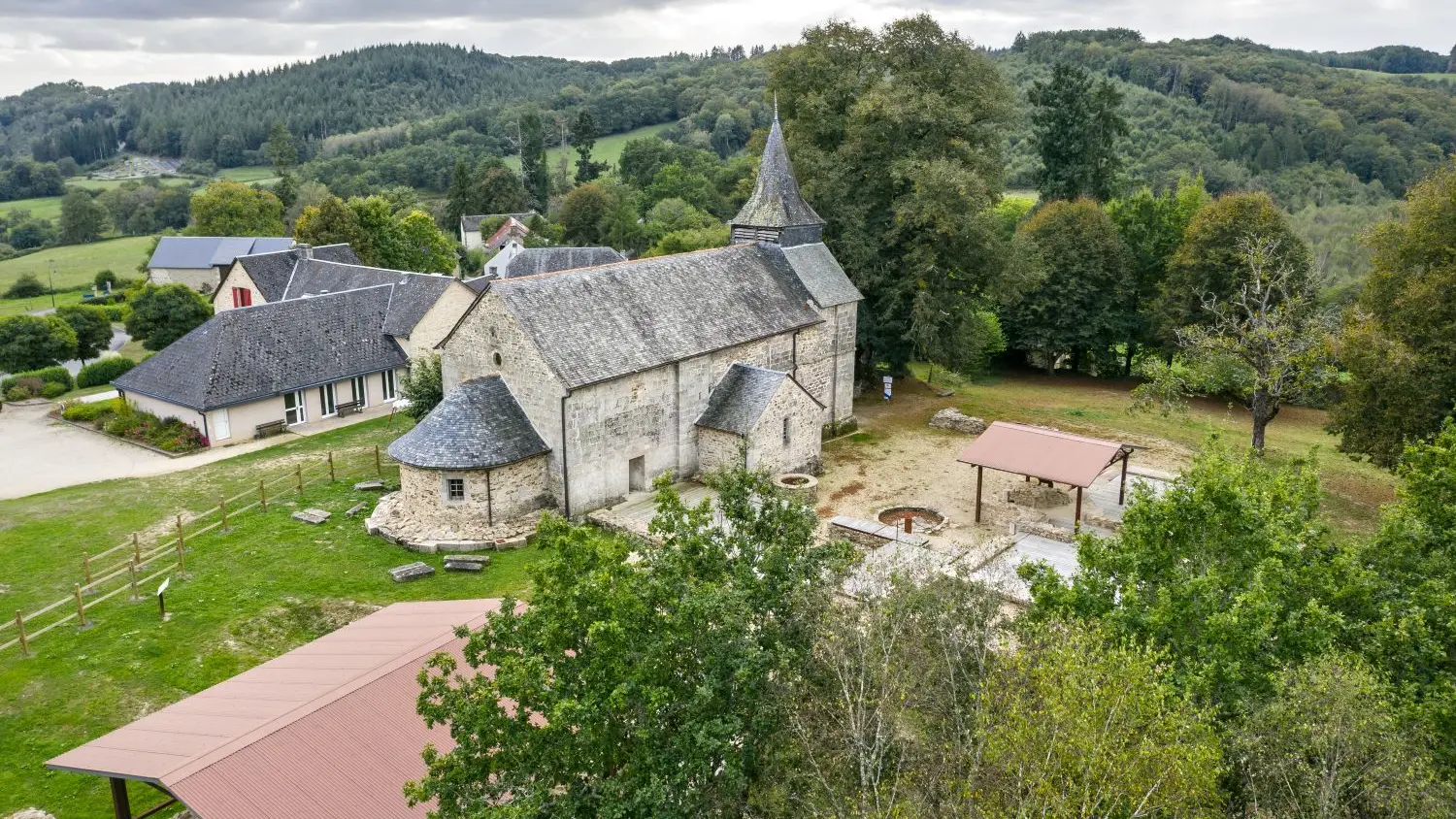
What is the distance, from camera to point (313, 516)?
3086 cm

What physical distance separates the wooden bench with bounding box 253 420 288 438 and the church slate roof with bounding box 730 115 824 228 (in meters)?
21.6

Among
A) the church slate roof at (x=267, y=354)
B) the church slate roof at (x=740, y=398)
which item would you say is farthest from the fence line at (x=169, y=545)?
the church slate roof at (x=740, y=398)

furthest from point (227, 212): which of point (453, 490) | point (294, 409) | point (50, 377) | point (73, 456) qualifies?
point (453, 490)

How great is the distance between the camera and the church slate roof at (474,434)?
95.6ft

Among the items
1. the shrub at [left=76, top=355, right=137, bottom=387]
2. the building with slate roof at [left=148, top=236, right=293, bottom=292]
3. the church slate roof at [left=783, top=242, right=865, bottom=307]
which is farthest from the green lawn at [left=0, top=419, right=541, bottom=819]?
the building with slate roof at [left=148, top=236, right=293, bottom=292]

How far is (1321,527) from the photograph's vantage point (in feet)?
64.1

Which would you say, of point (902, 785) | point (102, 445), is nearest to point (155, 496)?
point (102, 445)

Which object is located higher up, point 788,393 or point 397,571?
point 788,393

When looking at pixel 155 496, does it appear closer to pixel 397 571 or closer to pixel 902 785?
pixel 397 571

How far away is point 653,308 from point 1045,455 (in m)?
14.2

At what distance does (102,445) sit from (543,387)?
73.4 feet

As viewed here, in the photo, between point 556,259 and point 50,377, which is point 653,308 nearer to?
point 50,377

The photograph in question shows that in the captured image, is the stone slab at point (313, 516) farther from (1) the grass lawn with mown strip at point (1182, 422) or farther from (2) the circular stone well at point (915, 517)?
(1) the grass lawn with mown strip at point (1182, 422)

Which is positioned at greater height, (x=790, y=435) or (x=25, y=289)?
(x=25, y=289)
